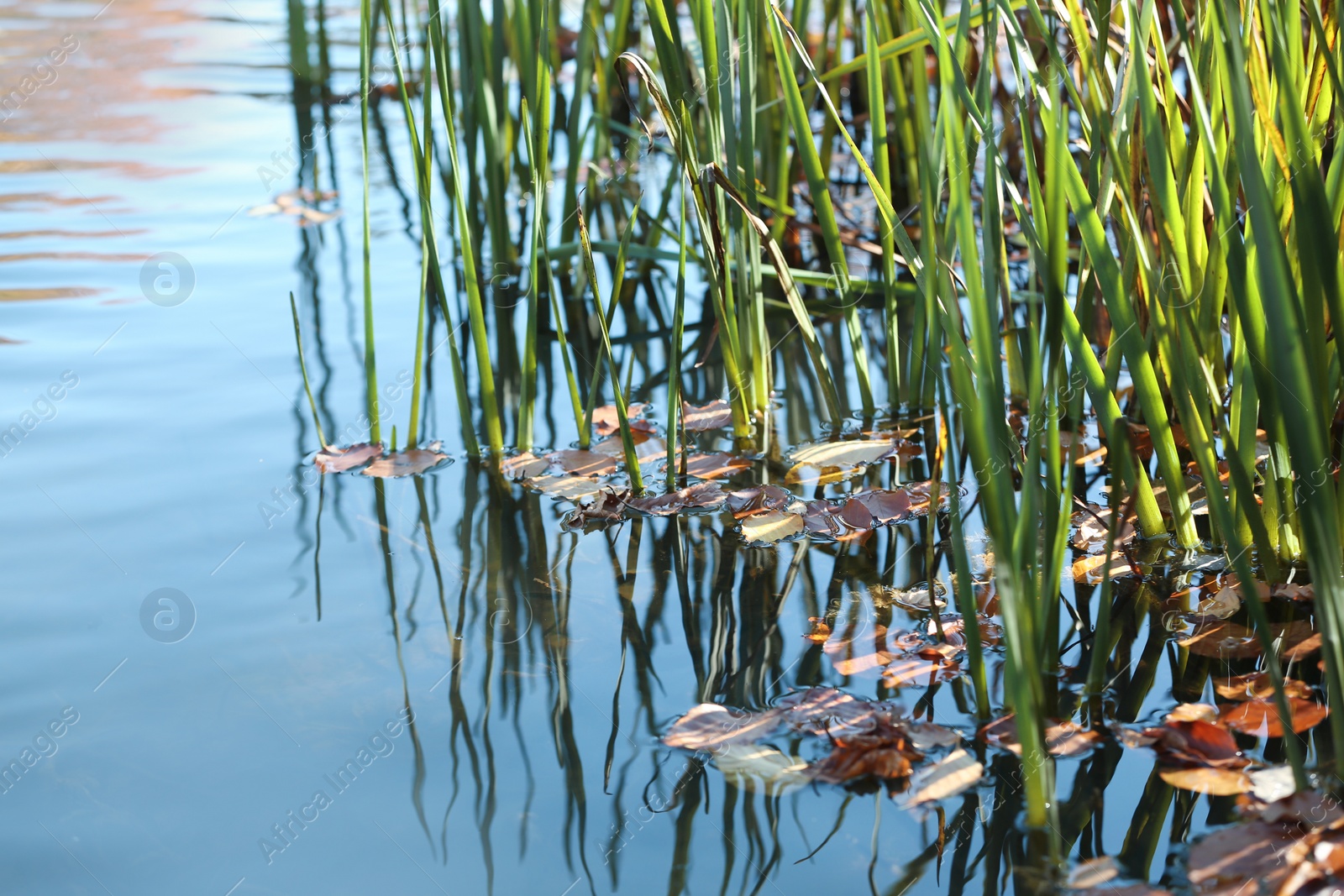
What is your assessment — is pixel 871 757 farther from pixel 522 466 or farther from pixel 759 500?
pixel 522 466

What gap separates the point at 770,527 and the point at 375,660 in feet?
1.62

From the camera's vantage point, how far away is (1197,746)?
92 cm

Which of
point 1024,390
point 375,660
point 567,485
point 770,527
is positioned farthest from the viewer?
point 1024,390

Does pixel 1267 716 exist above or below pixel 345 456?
below

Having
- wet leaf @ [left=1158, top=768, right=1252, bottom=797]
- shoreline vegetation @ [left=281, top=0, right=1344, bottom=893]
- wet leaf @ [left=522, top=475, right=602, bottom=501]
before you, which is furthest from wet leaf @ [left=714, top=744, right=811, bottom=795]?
wet leaf @ [left=522, top=475, right=602, bottom=501]

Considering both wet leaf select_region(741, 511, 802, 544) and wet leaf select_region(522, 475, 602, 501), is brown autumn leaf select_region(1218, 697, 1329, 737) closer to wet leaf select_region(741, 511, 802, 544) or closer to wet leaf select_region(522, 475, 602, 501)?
wet leaf select_region(741, 511, 802, 544)

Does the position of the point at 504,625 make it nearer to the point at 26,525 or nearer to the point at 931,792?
the point at 931,792

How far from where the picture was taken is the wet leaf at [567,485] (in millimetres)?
1449

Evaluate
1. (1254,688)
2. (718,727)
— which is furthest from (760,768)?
(1254,688)

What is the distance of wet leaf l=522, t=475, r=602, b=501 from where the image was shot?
57.1 inches

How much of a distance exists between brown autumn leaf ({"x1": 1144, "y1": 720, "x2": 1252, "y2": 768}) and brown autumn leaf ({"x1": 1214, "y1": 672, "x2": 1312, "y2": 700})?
0.08m

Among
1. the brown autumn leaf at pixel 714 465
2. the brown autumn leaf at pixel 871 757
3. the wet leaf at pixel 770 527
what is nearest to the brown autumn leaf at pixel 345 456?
the brown autumn leaf at pixel 714 465

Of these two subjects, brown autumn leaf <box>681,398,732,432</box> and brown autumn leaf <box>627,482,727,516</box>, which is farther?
brown autumn leaf <box>681,398,732,432</box>

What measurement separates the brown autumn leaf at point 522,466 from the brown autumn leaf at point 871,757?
2.26 ft
